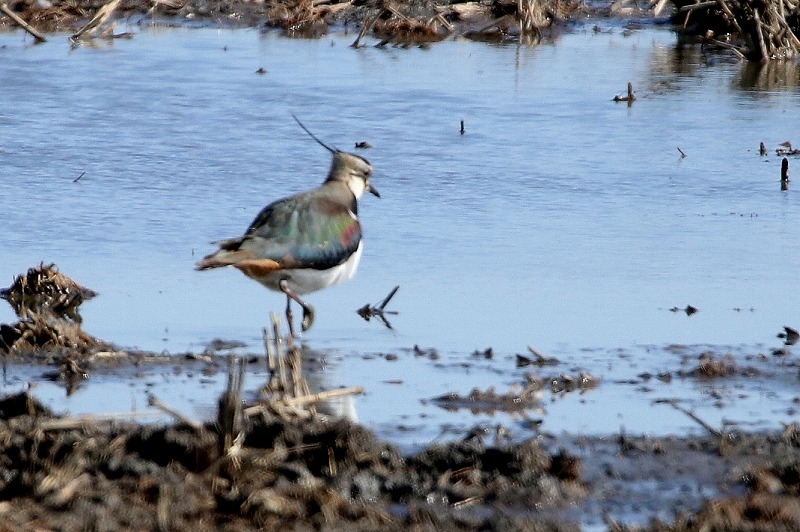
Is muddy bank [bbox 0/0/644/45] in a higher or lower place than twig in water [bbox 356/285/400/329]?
higher

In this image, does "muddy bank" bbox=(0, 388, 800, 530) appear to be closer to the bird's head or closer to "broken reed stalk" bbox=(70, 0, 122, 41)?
the bird's head

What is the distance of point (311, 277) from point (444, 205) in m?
2.40

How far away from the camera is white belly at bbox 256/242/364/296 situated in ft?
23.5

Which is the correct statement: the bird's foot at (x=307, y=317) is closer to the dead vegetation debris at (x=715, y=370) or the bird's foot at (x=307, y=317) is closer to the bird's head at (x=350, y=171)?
the bird's head at (x=350, y=171)

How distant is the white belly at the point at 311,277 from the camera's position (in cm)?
716

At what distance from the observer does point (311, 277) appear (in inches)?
283

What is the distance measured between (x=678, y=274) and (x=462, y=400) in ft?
8.17

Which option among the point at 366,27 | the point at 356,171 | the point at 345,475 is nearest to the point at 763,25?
the point at 366,27

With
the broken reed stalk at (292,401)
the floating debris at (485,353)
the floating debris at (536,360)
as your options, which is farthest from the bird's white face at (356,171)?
the broken reed stalk at (292,401)

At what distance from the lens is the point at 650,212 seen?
9.36m

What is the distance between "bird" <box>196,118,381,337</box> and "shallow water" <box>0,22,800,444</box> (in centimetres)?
20

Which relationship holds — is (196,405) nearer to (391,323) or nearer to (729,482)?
(391,323)

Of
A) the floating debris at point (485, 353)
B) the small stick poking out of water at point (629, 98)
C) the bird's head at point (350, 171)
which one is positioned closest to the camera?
the floating debris at point (485, 353)

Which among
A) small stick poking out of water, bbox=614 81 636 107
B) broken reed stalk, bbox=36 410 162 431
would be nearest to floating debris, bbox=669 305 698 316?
broken reed stalk, bbox=36 410 162 431
